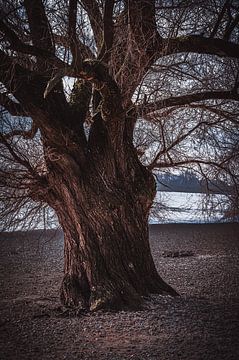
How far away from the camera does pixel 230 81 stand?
4.51 meters

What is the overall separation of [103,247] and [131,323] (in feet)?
2.96

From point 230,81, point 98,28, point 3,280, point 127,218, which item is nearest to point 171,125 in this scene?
point 230,81

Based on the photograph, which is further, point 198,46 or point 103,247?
point 103,247

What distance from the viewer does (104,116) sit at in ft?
12.7

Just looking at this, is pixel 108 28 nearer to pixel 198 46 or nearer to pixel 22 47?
pixel 22 47

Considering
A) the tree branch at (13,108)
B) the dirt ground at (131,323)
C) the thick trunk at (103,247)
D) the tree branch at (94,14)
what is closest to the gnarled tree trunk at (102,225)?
the thick trunk at (103,247)

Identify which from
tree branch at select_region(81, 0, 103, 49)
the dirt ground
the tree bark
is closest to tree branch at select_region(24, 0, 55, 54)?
tree branch at select_region(81, 0, 103, 49)

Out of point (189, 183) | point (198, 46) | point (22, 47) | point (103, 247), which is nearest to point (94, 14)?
point (22, 47)

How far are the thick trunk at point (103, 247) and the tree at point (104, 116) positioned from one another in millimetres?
11

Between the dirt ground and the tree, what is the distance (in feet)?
1.15

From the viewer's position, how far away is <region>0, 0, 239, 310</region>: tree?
3469 millimetres

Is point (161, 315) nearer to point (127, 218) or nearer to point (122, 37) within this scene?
point (127, 218)

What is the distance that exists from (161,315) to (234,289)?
179 centimetres

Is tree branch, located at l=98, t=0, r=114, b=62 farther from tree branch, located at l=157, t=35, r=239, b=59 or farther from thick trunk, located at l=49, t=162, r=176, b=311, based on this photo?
thick trunk, located at l=49, t=162, r=176, b=311
